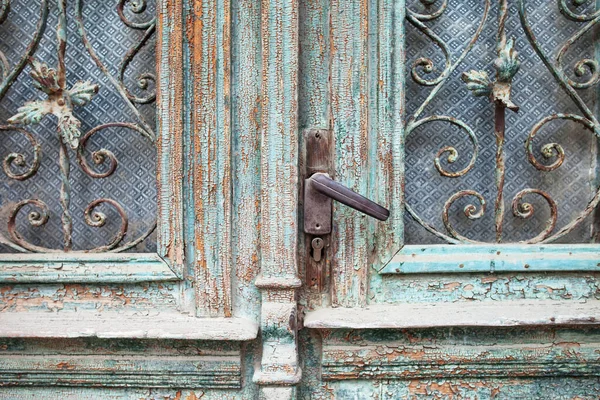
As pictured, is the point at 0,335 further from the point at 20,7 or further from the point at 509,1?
the point at 509,1

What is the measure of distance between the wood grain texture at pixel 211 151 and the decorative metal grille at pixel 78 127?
0.14 metres

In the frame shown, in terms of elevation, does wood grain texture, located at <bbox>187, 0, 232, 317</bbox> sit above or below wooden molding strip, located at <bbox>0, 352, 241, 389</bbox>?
above

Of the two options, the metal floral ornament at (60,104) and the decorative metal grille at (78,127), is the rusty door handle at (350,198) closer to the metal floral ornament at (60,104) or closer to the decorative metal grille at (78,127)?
the decorative metal grille at (78,127)

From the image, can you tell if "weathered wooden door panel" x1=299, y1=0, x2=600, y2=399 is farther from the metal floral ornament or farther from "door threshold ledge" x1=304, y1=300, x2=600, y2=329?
the metal floral ornament

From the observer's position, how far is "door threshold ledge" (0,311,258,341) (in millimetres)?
1065

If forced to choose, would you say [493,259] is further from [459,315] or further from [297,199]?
[297,199]

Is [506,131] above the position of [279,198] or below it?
above

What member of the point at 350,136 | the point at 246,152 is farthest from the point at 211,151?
the point at 350,136

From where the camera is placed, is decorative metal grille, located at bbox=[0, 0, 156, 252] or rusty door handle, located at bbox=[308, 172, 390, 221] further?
decorative metal grille, located at bbox=[0, 0, 156, 252]

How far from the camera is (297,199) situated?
43.4 inches

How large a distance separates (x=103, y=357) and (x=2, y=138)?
0.57 meters

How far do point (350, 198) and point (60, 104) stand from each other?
2.30 feet

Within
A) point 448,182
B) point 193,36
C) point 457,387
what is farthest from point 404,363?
point 193,36

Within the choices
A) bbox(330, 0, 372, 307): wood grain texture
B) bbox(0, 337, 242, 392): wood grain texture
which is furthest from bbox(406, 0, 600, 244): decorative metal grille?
bbox(0, 337, 242, 392): wood grain texture
